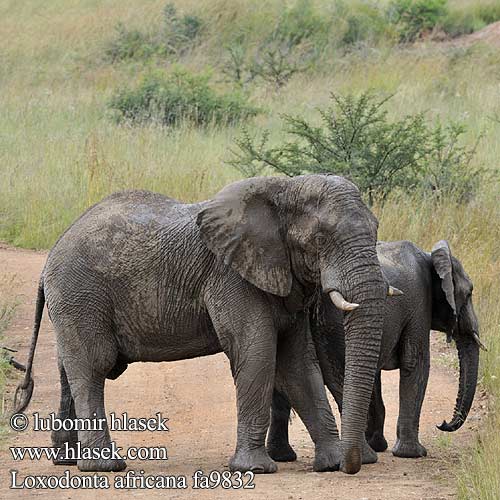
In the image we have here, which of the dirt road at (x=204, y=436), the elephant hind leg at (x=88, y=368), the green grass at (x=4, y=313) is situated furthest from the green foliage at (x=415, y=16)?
the elephant hind leg at (x=88, y=368)

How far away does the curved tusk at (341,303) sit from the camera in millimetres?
6531

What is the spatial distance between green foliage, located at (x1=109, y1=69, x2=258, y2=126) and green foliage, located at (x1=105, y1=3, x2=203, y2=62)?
Answer: 8197 millimetres

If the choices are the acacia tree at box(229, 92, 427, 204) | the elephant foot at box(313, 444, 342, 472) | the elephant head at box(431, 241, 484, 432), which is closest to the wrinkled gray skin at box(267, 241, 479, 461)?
the elephant head at box(431, 241, 484, 432)

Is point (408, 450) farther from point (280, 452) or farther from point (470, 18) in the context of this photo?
point (470, 18)

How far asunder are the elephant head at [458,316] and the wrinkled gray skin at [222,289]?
35.9 inches

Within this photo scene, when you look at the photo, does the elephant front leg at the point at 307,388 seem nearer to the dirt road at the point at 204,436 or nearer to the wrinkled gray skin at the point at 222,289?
the wrinkled gray skin at the point at 222,289

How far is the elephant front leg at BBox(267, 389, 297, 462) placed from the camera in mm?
7859

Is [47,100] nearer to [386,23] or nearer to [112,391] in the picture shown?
[386,23]

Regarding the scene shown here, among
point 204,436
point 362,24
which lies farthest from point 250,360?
point 362,24

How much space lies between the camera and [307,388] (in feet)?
24.5

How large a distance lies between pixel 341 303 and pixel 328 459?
1.18 metres

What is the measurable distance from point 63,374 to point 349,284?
6.54 feet

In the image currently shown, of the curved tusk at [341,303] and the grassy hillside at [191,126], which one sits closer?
the curved tusk at [341,303]

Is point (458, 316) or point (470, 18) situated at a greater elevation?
point (458, 316)
